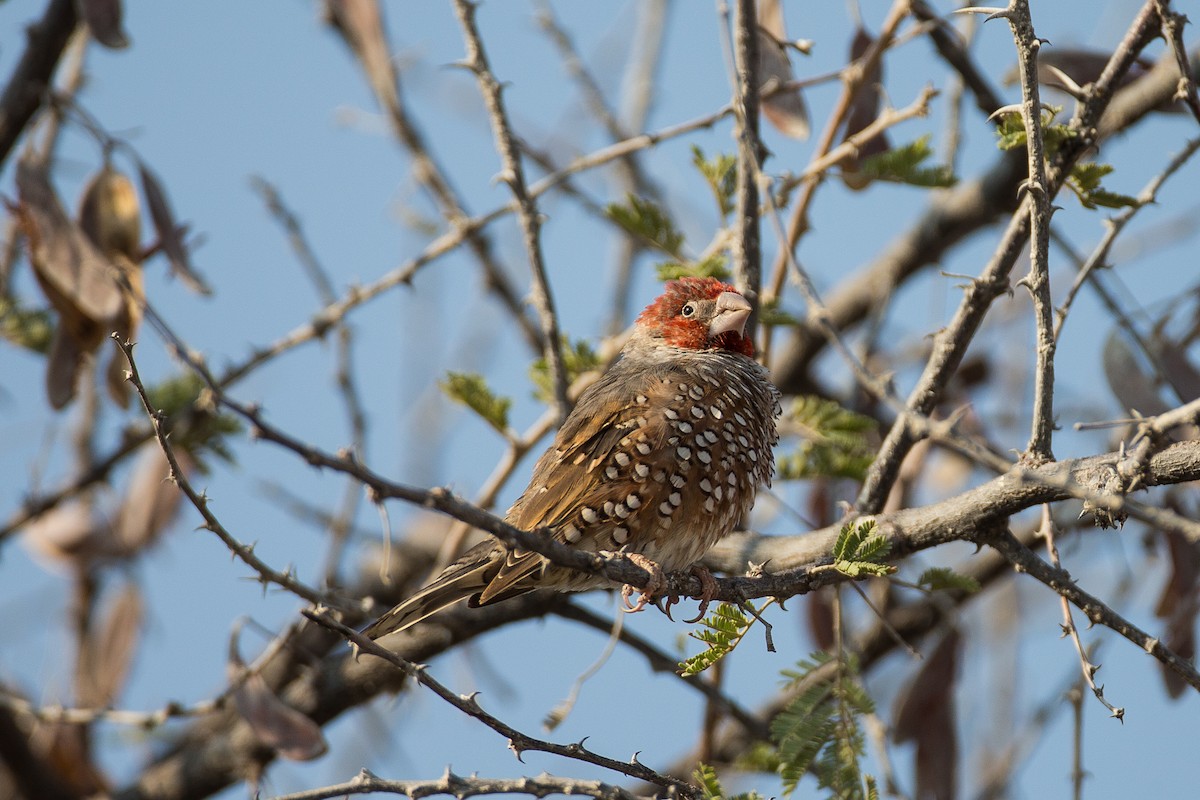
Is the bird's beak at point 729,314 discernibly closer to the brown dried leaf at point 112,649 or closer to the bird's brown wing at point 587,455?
the bird's brown wing at point 587,455

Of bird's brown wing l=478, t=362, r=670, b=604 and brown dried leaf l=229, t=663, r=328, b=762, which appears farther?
brown dried leaf l=229, t=663, r=328, b=762

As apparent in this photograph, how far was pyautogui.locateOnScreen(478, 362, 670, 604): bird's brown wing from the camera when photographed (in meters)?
3.62

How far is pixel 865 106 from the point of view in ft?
14.6

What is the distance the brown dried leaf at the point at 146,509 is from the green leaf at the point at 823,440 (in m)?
2.68

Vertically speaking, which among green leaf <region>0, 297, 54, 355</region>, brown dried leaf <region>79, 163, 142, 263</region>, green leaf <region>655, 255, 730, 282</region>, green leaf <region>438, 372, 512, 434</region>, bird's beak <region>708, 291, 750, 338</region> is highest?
green leaf <region>0, 297, 54, 355</region>

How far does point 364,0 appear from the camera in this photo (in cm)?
512

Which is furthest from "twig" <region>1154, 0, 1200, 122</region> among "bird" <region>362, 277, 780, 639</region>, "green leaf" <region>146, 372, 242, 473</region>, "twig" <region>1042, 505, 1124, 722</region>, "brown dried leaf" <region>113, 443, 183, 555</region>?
"brown dried leaf" <region>113, 443, 183, 555</region>

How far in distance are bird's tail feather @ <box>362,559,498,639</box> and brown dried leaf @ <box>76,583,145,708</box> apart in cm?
258

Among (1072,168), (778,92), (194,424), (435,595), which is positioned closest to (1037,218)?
(1072,168)

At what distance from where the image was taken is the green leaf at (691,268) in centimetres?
436

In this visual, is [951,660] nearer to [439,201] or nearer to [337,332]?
[337,332]

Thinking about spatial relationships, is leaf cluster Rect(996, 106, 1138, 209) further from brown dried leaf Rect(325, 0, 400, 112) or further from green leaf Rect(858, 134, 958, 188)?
brown dried leaf Rect(325, 0, 400, 112)

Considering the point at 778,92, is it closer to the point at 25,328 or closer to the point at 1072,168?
the point at 1072,168

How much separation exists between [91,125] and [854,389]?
3.58 m
